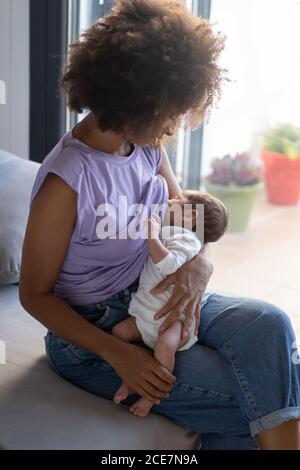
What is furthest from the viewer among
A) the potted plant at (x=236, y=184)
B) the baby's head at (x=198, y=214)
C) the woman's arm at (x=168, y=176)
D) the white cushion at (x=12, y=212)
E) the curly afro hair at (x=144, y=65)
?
the potted plant at (x=236, y=184)

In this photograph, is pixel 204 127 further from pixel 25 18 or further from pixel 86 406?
pixel 86 406

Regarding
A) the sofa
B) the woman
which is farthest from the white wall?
the woman

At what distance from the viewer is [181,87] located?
1364 millimetres

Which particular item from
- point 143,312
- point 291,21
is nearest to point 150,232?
point 143,312

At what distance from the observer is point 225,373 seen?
1.48 metres

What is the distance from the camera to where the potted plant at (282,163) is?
2438mm

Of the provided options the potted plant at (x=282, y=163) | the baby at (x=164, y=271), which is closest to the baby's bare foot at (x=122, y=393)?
the baby at (x=164, y=271)

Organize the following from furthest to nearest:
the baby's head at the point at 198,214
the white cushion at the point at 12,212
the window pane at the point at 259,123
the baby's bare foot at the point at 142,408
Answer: the window pane at the point at 259,123
the white cushion at the point at 12,212
the baby's head at the point at 198,214
the baby's bare foot at the point at 142,408

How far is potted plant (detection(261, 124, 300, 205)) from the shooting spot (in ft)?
8.00

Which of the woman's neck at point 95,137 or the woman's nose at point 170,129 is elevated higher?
the woman's nose at point 170,129

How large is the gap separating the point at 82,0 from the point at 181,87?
124cm

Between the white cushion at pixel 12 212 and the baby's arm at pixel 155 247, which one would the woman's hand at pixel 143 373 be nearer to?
the baby's arm at pixel 155 247

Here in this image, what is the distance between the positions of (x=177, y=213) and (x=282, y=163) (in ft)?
3.49

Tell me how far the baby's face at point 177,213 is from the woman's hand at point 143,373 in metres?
0.32
